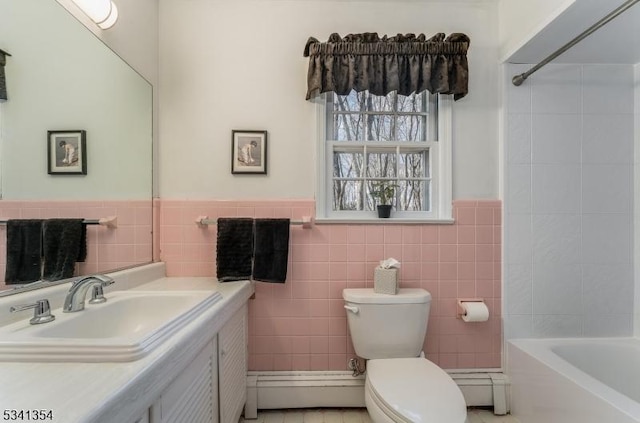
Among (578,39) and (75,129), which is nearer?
(75,129)

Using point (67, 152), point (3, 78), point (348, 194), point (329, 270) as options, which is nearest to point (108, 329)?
point (67, 152)

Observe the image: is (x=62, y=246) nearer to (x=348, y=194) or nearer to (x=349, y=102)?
(x=348, y=194)

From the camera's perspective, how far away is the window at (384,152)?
1.84 metres

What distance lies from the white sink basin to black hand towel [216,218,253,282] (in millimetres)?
298

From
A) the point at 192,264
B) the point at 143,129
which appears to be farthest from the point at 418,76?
the point at 192,264

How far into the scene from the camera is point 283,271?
1.63 metres

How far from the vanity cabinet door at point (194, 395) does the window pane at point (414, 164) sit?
1.41 m

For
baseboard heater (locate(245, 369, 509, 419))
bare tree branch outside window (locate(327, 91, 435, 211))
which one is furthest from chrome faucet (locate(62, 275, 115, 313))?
bare tree branch outside window (locate(327, 91, 435, 211))

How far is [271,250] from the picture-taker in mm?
1641

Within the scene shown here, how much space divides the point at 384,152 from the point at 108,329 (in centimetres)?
163

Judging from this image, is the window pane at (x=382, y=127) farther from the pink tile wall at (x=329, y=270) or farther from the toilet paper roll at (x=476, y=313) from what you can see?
the toilet paper roll at (x=476, y=313)

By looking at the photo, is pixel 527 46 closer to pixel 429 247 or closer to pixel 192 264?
pixel 429 247

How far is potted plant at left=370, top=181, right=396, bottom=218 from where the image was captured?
1798 mm

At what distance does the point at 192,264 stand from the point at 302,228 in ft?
2.19
